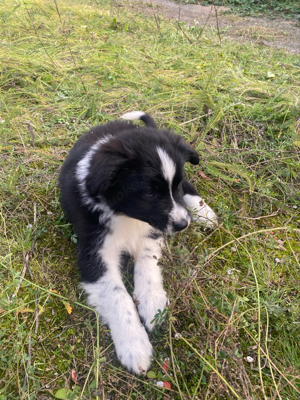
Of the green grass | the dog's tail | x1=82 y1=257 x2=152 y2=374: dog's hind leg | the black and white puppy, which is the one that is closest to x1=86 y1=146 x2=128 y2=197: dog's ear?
the black and white puppy

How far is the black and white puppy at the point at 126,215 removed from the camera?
1.86 meters

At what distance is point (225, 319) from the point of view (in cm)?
187

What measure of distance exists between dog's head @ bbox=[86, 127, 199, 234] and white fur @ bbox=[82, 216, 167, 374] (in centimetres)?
26

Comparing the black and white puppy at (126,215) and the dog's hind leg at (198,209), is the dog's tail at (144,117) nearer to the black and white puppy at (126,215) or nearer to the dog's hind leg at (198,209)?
the dog's hind leg at (198,209)

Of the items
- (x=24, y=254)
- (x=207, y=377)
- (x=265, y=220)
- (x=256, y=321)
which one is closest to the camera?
(x=207, y=377)

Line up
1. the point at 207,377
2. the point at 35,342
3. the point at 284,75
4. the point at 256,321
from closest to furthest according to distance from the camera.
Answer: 1. the point at 207,377
2. the point at 35,342
3. the point at 256,321
4. the point at 284,75

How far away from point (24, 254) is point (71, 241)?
1.26 ft

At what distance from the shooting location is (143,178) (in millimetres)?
1937

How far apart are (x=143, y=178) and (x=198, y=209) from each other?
0.93 m

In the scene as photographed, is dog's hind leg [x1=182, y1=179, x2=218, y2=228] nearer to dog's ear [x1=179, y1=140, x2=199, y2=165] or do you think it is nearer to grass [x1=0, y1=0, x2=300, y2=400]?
grass [x1=0, y1=0, x2=300, y2=400]

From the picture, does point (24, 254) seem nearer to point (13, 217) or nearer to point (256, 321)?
point (13, 217)

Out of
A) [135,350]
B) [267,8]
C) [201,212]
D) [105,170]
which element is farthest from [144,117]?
[267,8]

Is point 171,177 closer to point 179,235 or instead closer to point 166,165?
point 166,165

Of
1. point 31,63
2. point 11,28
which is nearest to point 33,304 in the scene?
point 31,63
